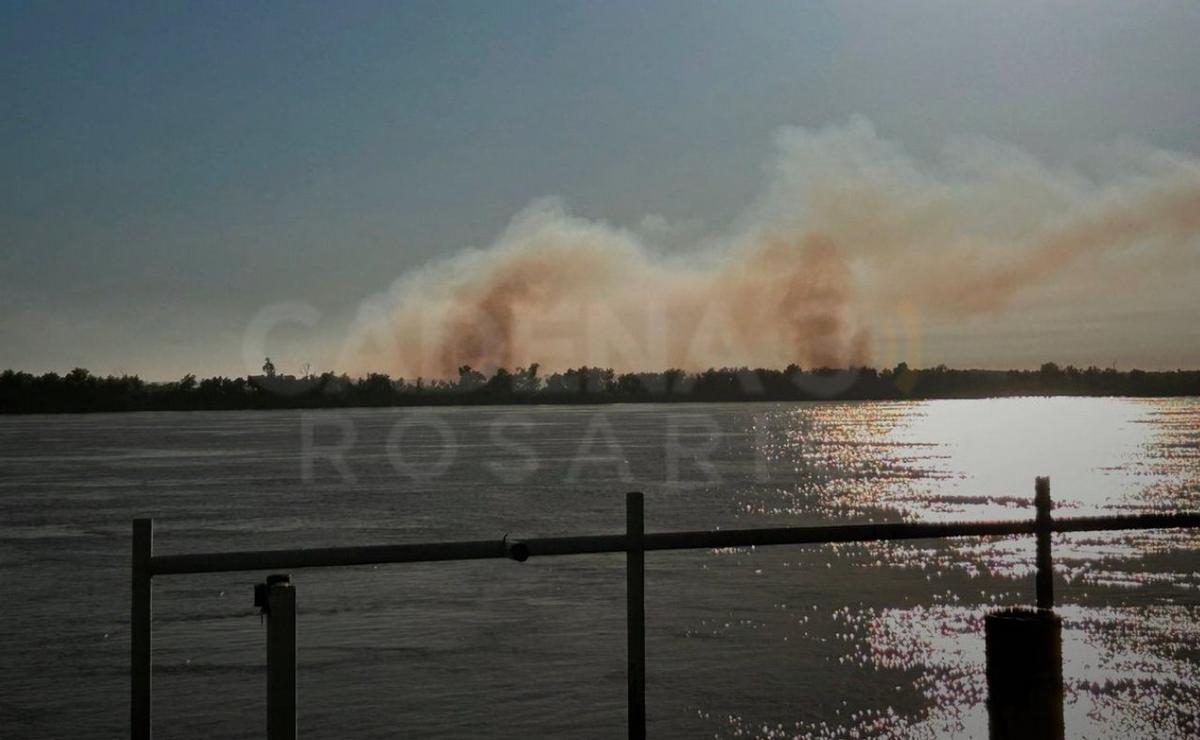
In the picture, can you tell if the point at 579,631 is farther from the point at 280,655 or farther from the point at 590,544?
the point at 280,655

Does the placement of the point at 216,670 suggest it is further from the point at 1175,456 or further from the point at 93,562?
the point at 1175,456

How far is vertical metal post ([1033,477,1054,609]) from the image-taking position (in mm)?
7016

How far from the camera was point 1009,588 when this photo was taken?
20484 mm

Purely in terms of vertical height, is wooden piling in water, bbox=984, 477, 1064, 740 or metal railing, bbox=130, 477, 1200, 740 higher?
metal railing, bbox=130, 477, 1200, 740

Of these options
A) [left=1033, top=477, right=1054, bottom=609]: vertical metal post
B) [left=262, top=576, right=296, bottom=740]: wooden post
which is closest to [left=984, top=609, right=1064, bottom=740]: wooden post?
[left=1033, top=477, right=1054, bottom=609]: vertical metal post

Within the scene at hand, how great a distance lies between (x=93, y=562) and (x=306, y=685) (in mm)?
16664

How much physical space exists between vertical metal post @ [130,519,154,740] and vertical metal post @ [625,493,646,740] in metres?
2.36

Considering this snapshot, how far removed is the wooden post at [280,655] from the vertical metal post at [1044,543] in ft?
13.3

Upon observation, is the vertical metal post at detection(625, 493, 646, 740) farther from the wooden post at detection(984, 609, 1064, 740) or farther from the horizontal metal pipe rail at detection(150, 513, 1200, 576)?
the wooden post at detection(984, 609, 1064, 740)

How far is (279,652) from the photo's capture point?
17.9 ft

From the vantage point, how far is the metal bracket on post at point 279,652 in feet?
17.9

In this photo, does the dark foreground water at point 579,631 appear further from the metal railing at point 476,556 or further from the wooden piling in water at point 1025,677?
the wooden piling in water at point 1025,677

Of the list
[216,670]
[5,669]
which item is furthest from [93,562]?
[216,670]

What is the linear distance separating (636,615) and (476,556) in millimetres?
1084
